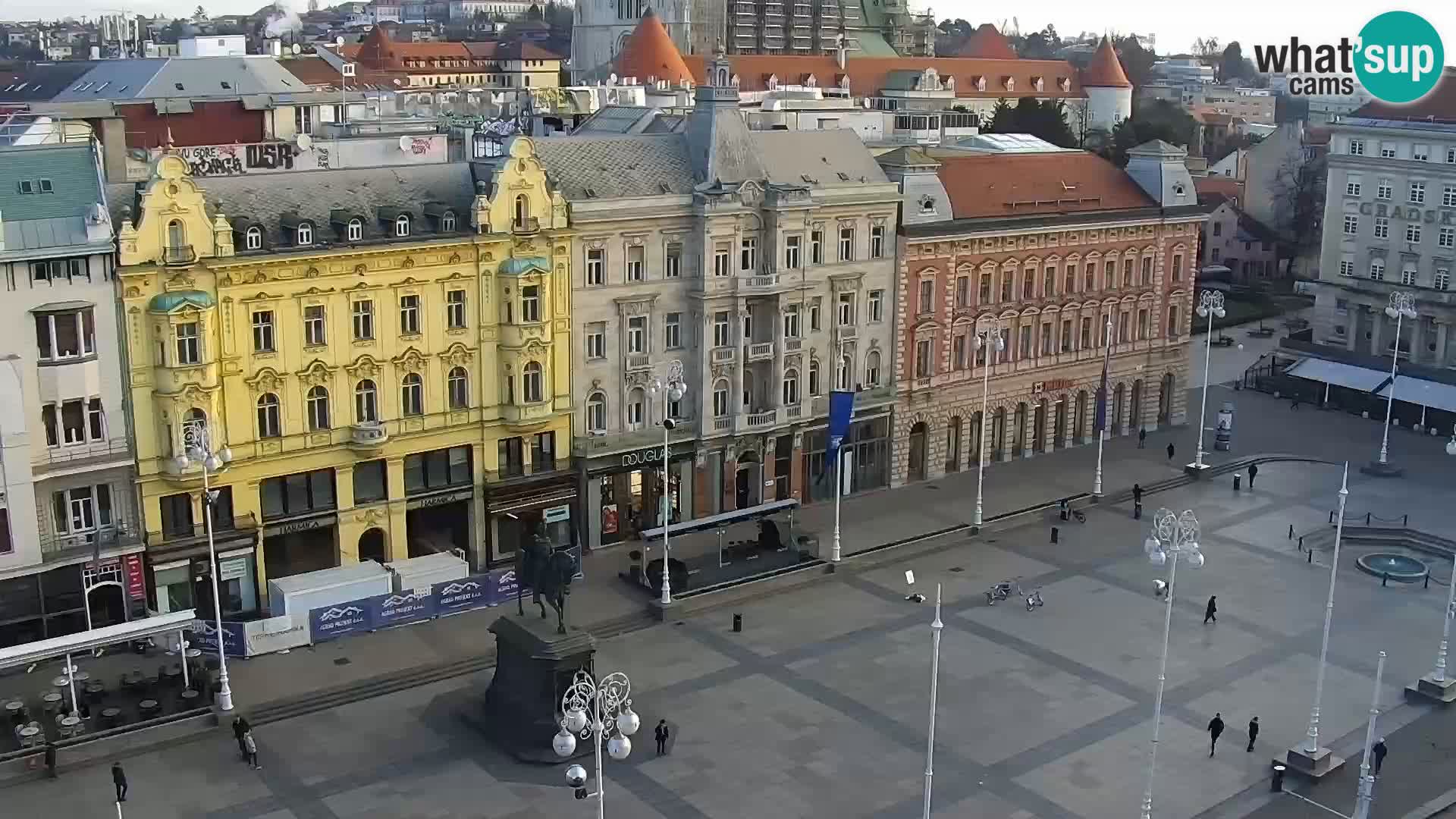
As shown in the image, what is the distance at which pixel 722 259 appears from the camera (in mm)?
66438


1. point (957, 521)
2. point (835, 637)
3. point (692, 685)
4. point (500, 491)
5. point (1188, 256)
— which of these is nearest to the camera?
point (692, 685)

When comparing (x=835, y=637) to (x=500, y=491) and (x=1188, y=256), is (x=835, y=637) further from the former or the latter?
(x=1188, y=256)

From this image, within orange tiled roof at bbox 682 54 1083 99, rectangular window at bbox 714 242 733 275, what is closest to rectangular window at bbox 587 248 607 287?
rectangular window at bbox 714 242 733 275

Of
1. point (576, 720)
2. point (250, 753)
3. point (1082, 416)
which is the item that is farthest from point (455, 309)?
point (1082, 416)

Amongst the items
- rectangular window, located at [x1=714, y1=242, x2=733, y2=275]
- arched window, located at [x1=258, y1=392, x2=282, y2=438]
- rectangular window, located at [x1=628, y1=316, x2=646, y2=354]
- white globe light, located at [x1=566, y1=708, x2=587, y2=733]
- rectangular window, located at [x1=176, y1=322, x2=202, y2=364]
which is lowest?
white globe light, located at [x1=566, y1=708, x2=587, y2=733]

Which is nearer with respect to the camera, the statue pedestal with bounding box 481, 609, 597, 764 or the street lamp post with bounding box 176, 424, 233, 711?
the statue pedestal with bounding box 481, 609, 597, 764

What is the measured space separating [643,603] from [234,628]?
52.2 feet

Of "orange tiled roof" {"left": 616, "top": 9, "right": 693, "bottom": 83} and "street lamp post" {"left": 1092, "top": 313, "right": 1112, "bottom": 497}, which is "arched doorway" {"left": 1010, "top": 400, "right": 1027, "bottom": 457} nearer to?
"street lamp post" {"left": 1092, "top": 313, "right": 1112, "bottom": 497}

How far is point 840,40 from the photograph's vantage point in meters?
191

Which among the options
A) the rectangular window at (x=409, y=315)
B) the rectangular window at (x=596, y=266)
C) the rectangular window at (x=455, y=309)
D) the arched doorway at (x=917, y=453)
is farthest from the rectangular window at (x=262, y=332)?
the arched doorway at (x=917, y=453)

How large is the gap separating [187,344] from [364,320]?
7.15 m

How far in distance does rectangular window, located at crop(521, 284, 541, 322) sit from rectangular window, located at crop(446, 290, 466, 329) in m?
2.51

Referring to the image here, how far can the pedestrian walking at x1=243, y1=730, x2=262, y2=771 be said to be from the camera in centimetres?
4516

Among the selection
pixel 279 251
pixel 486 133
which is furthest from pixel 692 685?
pixel 486 133
